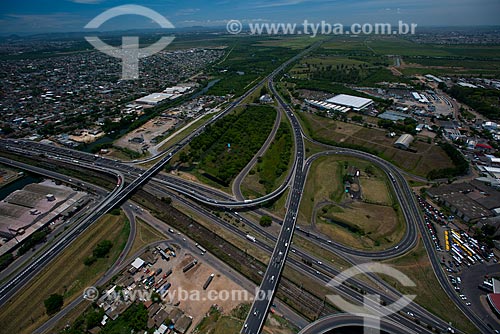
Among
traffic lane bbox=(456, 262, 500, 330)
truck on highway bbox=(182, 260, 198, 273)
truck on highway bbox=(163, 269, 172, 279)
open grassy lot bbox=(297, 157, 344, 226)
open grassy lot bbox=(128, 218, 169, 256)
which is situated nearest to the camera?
traffic lane bbox=(456, 262, 500, 330)

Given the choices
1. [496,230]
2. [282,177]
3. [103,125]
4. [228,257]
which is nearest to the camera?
[228,257]

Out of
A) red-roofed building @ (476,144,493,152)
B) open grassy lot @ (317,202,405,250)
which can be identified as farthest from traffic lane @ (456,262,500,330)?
red-roofed building @ (476,144,493,152)

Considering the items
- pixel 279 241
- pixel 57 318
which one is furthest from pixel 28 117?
pixel 279 241

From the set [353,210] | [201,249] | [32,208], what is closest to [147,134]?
[32,208]

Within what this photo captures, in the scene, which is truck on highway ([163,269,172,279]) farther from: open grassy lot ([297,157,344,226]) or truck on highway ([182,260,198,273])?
open grassy lot ([297,157,344,226])

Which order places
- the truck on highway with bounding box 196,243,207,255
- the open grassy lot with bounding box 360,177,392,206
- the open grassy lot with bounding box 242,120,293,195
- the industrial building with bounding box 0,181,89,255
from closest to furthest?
1. the truck on highway with bounding box 196,243,207,255
2. the industrial building with bounding box 0,181,89,255
3. the open grassy lot with bounding box 360,177,392,206
4. the open grassy lot with bounding box 242,120,293,195

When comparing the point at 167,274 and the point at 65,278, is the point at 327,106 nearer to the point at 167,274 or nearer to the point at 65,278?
the point at 167,274

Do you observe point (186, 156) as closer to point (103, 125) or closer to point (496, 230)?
point (103, 125)
